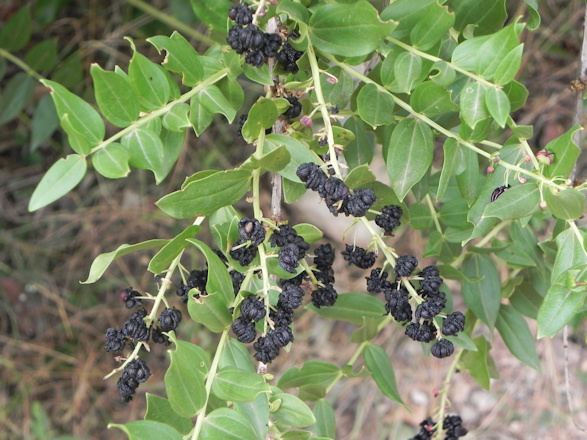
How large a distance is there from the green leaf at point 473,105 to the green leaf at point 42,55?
1.17 meters

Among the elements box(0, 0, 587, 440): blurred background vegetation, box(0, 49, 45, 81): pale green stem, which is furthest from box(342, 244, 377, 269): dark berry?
box(0, 0, 587, 440): blurred background vegetation

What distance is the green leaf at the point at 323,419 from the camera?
125cm

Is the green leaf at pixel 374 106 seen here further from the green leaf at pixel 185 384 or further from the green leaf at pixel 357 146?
the green leaf at pixel 185 384

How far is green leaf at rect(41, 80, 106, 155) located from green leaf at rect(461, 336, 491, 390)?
735mm

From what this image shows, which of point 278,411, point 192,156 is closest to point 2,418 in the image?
point 192,156

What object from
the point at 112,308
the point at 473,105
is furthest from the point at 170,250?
the point at 112,308

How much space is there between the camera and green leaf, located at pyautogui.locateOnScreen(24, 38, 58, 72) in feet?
5.80

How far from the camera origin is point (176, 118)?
0.97 meters

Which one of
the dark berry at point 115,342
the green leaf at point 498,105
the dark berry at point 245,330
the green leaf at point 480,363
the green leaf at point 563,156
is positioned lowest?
the green leaf at point 480,363

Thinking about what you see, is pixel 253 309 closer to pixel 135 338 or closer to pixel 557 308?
pixel 135 338

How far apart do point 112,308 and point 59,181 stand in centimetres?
164

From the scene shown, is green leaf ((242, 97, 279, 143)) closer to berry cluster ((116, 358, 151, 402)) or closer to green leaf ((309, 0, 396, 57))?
green leaf ((309, 0, 396, 57))

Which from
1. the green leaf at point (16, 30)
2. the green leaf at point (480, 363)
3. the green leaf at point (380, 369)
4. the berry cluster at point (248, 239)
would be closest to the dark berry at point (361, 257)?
the berry cluster at point (248, 239)

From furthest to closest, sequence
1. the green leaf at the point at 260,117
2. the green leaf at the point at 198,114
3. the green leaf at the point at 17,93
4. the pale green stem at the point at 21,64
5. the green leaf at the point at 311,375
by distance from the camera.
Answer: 1. the green leaf at the point at 17,93
2. the pale green stem at the point at 21,64
3. the green leaf at the point at 311,375
4. the green leaf at the point at 198,114
5. the green leaf at the point at 260,117
